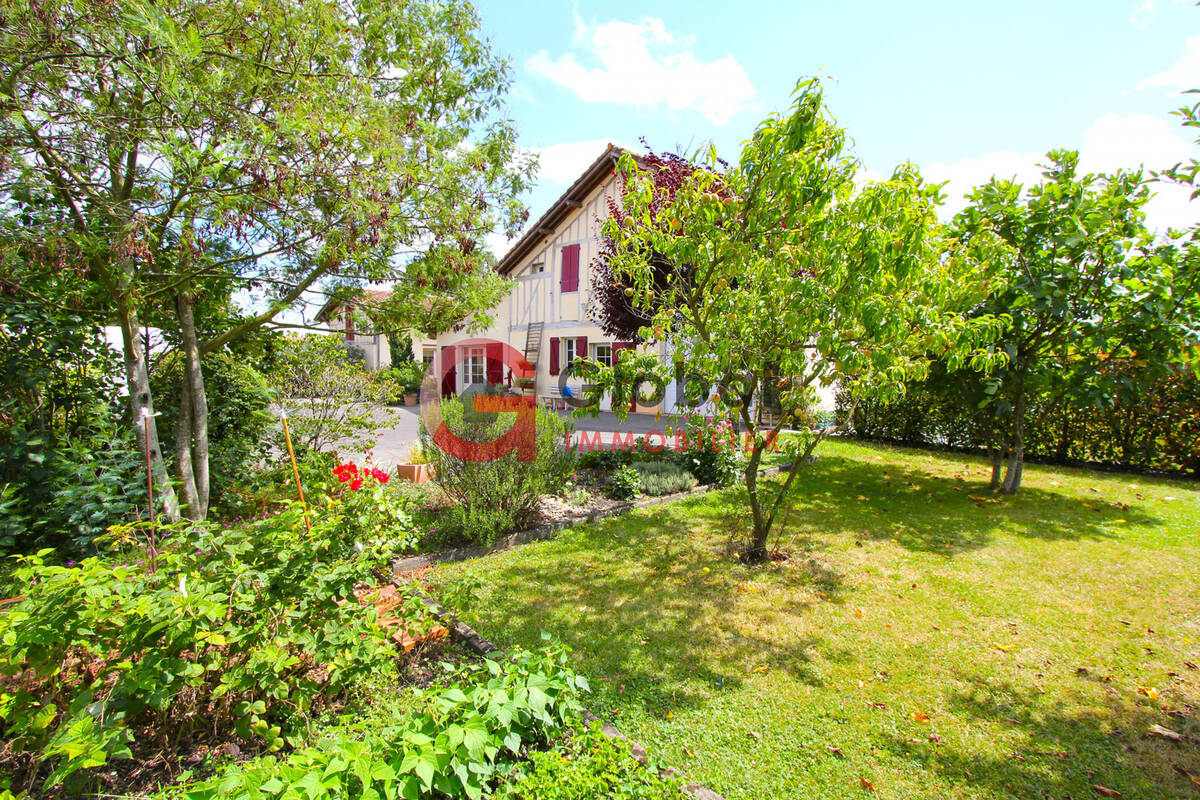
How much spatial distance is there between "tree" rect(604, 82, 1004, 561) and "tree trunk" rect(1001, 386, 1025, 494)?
139 inches

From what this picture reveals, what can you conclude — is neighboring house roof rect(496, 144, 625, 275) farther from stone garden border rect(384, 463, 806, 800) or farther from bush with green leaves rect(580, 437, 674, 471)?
stone garden border rect(384, 463, 806, 800)

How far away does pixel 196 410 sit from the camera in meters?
4.69

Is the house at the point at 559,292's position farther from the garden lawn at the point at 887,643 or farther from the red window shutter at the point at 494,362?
→ the garden lawn at the point at 887,643

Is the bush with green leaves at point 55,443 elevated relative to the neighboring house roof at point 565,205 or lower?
lower

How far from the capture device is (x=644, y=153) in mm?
10055

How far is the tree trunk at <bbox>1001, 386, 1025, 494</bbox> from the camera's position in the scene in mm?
7070

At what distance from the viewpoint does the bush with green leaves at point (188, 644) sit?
185 centimetres

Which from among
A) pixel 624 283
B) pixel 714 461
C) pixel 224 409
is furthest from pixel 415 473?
pixel 624 283

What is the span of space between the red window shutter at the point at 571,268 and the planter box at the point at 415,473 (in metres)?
10.8

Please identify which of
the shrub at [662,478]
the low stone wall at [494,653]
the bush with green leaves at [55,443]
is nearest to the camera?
the low stone wall at [494,653]

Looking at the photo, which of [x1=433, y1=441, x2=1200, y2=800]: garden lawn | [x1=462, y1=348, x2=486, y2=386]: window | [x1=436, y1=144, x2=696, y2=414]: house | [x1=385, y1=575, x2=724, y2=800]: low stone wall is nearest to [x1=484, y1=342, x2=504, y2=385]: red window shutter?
[x1=436, y1=144, x2=696, y2=414]: house

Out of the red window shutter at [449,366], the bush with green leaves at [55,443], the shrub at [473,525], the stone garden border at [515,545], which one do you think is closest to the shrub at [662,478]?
the stone garden border at [515,545]

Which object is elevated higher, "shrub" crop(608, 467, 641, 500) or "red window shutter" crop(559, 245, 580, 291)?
"red window shutter" crop(559, 245, 580, 291)

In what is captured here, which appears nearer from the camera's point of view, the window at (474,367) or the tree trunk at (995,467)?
the tree trunk at (995,467)
